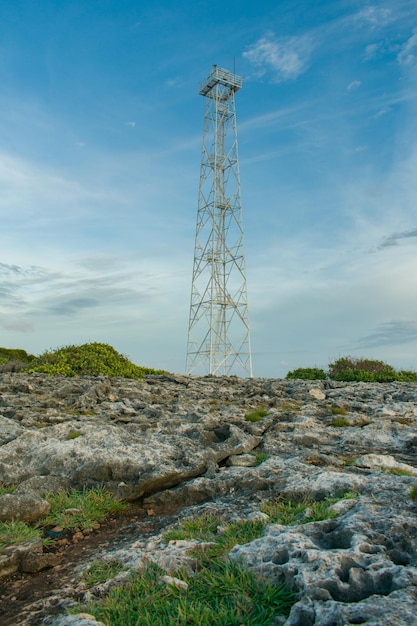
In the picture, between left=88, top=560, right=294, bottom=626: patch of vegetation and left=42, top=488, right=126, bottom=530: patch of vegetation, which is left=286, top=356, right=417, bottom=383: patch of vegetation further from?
left=88, top=560, right=294, bottom=626: patch of vegetation

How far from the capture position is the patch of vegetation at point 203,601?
3.53 m

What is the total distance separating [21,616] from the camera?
14.0 feet

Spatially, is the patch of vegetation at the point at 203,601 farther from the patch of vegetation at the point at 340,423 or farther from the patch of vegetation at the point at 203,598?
the patch of vegetation at the point at 340,423

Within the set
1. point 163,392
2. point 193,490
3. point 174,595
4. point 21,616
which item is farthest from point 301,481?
point 163,392

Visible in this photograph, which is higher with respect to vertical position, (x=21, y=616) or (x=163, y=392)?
(x=163, y=392)

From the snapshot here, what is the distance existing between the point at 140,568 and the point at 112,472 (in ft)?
9.75

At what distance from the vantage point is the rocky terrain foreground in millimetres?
3686

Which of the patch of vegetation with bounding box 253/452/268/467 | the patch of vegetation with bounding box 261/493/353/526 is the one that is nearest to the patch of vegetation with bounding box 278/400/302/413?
the patch of vegetation with bounding box 253/452/268/467

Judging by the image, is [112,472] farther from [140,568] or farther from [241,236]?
[241,236]

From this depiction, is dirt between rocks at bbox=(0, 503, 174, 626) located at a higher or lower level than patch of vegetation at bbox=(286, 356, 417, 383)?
lower

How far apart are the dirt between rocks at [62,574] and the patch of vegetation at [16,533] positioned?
0.27 m

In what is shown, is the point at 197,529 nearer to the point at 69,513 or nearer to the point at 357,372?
the point at 69,513

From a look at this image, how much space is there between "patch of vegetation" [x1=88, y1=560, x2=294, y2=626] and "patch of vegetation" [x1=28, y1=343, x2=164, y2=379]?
1573cm

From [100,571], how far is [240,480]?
250 centimetres
